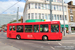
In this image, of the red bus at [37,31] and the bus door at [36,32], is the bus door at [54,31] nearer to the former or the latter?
the red bus at [37,31]

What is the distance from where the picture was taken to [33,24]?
41.6 ft

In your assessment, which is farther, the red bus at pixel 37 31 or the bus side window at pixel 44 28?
the bus side window at pixel 44 28

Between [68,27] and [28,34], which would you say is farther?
[68,27]

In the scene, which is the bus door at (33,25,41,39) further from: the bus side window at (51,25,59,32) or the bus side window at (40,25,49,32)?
the bus side window at (51,25,59,32)

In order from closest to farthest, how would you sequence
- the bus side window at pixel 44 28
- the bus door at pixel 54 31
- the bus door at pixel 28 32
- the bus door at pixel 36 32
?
the bus door at pixel 54 31, the bus side window at pixel 44 28, the bus door at pixel 36 32, the bus door at pixel 28 32

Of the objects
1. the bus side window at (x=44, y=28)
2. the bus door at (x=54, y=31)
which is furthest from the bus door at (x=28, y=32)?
the bus door at (x=54, y=31)

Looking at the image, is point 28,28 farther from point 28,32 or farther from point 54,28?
point 54,28

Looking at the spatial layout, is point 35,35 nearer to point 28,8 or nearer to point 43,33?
point 43,33

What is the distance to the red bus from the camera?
38.9ft

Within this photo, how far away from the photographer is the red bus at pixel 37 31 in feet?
38.9

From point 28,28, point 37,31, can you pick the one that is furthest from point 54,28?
point 28,28

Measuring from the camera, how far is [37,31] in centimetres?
1240

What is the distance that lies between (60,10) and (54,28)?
18.2 meters

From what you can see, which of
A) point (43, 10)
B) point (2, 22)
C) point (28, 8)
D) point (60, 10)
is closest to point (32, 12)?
point (28, 8)
